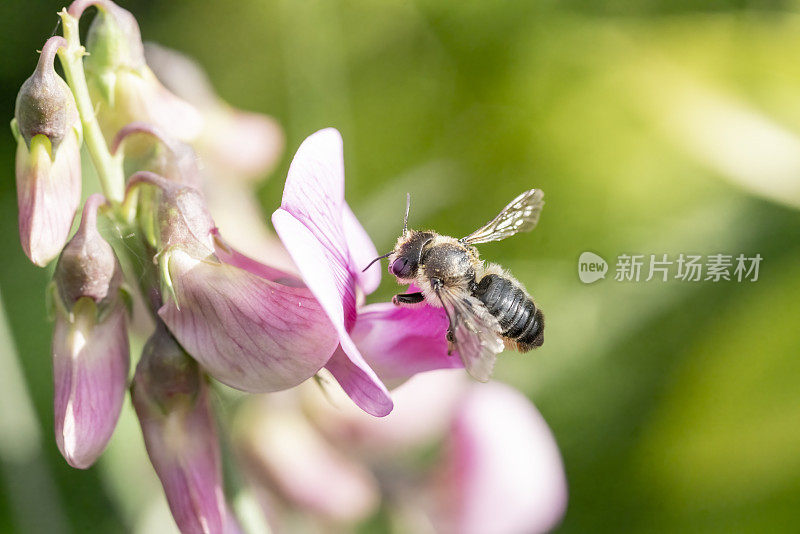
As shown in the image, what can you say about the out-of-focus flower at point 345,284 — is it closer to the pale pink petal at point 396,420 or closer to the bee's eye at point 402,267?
the bee's eye at point 402,267

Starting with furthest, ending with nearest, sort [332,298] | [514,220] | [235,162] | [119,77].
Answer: [235,162] → [514,220] → [119,77] → [332,298]

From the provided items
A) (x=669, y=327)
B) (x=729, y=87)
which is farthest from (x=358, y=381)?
(x=729, y=87)

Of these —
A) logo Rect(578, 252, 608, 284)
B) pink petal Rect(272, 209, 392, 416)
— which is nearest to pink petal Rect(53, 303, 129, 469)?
pink petal Rect(272, 209, 392, 416)

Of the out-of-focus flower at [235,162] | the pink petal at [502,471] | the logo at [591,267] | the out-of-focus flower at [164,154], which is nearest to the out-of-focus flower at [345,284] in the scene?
the out-of-focus flower at [164,154]

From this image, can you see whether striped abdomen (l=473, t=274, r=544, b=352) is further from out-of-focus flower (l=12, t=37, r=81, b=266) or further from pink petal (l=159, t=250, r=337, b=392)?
out-of-focus flower (l=12, t=37, r=81, b=266)

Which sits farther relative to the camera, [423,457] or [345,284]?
[423,457]

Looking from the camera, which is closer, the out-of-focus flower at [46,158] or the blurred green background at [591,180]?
the out-of-focus flower at [46,158]

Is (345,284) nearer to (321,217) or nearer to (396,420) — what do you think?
(321,217)

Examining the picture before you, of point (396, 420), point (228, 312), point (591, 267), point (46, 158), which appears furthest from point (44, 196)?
point (591, 267)
